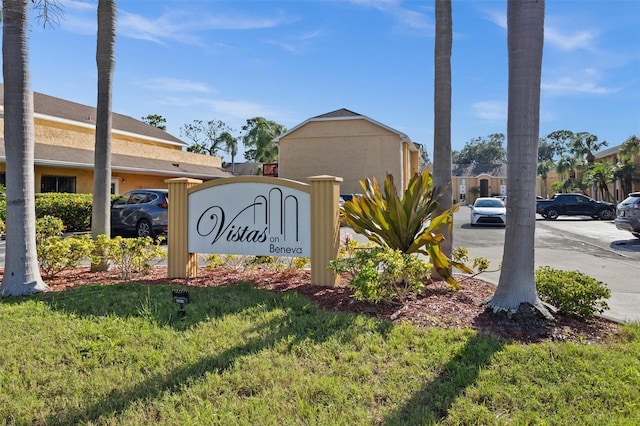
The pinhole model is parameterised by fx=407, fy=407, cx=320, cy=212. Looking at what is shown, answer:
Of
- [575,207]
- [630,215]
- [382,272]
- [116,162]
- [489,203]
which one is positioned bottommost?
[382,272]

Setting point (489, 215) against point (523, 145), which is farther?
point (489, 215)

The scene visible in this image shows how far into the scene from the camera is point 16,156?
5.84m

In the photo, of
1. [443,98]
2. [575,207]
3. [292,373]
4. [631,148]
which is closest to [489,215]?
[575,207]

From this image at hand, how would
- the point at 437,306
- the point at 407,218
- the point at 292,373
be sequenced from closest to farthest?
the point at 292,373, the point at 437,306, the point at 407,218

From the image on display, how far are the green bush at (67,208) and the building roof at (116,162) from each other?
204cm

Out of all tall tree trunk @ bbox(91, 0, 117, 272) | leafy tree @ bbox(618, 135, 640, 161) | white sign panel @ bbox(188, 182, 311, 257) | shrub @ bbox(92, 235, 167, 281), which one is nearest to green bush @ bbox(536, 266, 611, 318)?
white sign panel @ bbox(188, 182, 311, 257)

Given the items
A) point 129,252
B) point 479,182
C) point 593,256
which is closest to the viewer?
point 129,252

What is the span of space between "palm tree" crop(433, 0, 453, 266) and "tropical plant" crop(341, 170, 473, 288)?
1.27ft

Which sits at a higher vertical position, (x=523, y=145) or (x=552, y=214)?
(x=523, y=145)

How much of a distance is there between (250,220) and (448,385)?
4057 millimetres

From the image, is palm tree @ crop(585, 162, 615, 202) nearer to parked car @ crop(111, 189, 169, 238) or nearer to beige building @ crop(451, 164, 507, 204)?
beige building @ crop(451, 164, 507, 204)

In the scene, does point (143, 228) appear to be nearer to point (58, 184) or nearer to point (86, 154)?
point (58, 184)

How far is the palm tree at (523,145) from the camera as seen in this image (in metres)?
4.48

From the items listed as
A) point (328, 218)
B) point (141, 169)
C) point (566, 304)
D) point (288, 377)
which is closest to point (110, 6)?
point (328, 218)
